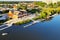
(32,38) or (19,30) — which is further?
(19,30)

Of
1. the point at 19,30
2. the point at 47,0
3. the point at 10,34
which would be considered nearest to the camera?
the point at 10,34

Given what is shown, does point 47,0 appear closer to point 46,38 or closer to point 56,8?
point 56,8

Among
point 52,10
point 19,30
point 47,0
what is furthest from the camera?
point 47,0

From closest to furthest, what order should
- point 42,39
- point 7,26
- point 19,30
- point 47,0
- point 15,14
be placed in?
1. point 42,39
2. point 19,30
3. point 7,26
4. point 15,14
5. point 47,0

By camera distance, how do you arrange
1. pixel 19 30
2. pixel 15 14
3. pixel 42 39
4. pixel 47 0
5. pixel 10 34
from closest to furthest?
pixel 42 39 → pixel 10 34 → pixel 19 30 → pixel 15 14 → pixel 47 0

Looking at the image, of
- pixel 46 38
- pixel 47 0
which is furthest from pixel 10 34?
pixel 47 0

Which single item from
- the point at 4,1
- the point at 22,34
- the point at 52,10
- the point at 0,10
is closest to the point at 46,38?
the point at 22,34

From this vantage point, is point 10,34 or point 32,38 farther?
point 10,34

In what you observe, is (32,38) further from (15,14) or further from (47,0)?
(47,0)

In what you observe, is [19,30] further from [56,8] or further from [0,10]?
[56,8]
